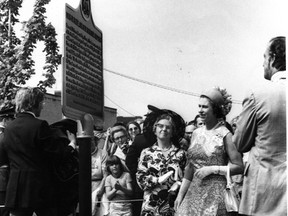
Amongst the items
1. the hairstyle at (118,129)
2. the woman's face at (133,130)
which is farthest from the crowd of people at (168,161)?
the woman's face at (133,130)

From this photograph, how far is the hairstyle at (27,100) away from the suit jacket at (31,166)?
184 millimetres

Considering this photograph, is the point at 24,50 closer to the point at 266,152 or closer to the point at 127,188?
the point at 127,188

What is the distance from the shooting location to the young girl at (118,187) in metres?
9.06

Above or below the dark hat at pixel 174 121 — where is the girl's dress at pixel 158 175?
below

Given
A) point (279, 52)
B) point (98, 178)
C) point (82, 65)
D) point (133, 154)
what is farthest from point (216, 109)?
point (98, 178)

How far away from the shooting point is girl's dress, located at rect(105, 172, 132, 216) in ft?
29.6

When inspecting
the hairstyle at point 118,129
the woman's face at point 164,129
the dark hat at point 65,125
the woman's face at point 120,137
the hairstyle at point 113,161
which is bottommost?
the hairstyle at point 113,161

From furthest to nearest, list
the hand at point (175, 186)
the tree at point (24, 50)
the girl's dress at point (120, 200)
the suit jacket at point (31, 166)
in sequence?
the tree at point (24, 50) → the girl's dress at point (120, 200) → the hand at point (175, 186) → the suit jacket at point (31, 166)

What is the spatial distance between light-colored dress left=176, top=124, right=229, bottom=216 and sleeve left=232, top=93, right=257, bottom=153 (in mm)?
1650

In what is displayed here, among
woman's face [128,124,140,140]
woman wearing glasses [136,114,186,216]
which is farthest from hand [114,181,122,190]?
woman wearing glasses [136,114,186,216]

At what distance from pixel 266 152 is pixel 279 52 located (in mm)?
706

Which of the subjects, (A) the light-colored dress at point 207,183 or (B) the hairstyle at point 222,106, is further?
(B) the hairstyle at point 222,106

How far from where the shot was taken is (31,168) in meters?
5.57

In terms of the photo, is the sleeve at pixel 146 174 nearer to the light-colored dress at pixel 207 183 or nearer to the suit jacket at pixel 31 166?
the light-colored dress at pixel 207 183
